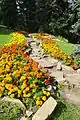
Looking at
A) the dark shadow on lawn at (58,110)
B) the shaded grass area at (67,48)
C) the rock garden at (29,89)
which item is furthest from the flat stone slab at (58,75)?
the shaded grass area at (67,48)

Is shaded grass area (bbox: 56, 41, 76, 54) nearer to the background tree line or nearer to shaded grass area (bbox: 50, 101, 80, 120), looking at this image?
shaded grass area (bbox: 50, 101, 80, 120)

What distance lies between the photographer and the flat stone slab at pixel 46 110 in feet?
18.1

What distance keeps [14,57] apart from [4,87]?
6.05 feet

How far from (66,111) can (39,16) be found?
2462 centimetres

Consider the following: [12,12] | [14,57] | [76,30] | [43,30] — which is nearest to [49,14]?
[43,30]

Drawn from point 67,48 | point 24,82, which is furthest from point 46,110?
point 67,48

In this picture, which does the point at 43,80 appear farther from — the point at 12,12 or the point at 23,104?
the point at 12,12

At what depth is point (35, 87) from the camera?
20.2 feet

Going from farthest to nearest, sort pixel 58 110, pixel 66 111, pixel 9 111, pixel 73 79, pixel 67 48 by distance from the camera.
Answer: pixel 67 48
pixel 73 79
pixel 66 111
pixel 58 110
pixel 9 111

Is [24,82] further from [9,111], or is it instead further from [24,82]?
[9,111]

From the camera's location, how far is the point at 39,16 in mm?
30172

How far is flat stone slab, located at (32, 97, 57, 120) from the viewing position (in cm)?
552

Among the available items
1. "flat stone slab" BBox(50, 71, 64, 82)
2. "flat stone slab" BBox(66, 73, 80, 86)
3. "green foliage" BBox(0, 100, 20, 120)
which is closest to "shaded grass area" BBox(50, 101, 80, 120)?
"green foliage" BBox(0, 100, 20, 120)

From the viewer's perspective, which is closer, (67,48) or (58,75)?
(58,75)
